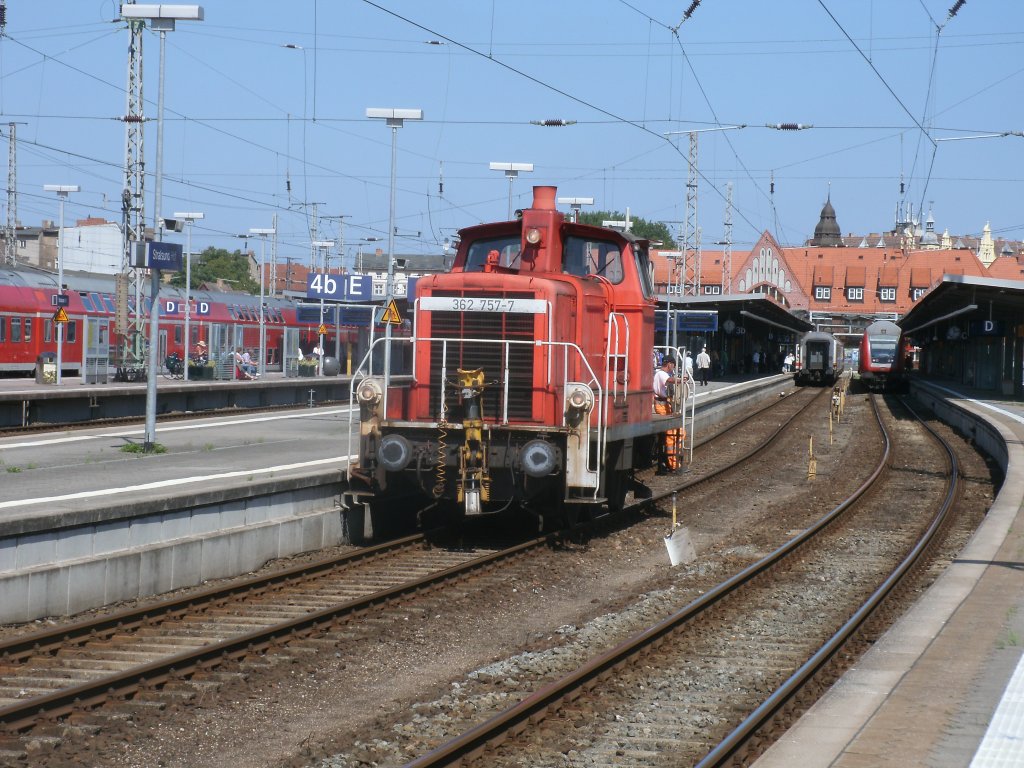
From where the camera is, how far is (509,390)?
12.6 meters

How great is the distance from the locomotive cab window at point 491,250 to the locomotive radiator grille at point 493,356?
1377mm

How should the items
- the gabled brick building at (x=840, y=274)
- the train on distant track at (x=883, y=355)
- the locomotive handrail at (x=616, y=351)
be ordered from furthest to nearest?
the gabled brick building at (x=840, y=274) < the train on distant track at (x=883, y=355) < the locomotive handrail at (x=616, y=351)

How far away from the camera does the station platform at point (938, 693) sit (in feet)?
18.7

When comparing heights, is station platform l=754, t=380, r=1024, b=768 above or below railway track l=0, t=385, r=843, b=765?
above

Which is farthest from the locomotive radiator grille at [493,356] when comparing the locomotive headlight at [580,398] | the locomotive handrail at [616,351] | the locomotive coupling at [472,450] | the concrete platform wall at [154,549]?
the concrete platform wall at [154,549]

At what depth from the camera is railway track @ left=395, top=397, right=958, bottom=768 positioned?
6500 mm

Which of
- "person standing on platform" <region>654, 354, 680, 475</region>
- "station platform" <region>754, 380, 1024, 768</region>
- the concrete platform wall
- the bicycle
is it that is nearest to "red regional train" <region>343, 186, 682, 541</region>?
the concrete platform wall

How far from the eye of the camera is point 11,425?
23016 millimetres

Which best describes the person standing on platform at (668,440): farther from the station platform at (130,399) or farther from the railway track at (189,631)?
the station platform at (130,399)

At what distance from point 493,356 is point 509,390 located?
0.42 metres

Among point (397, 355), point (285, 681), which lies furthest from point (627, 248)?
point (285, 681)

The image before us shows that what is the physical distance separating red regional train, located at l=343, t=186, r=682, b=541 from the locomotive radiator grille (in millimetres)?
11

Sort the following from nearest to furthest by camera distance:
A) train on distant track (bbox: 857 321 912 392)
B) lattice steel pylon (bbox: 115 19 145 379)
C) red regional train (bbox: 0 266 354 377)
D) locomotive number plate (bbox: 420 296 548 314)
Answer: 1. locomotive number plate (bbox: 420 296 548 314)
2. lattice steel pylon (bbox: 115 19 145 379)
3. red regional train (bbox: 0 266 354 377)
4. train on distant track (bbox: 857 321 912 392)

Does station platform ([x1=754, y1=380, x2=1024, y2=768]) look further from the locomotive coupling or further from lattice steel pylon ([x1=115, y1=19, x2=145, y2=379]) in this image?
lattice steel pylon ([x1=115, y1=19, x2=145, y2=379])
